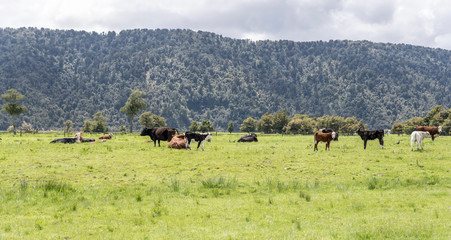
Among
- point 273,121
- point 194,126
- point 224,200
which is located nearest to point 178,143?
point 224,200

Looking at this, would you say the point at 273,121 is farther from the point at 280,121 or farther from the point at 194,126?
the point at 194,126

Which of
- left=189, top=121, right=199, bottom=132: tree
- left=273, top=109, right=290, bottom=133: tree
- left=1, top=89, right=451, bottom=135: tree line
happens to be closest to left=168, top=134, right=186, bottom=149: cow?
left=1, top=89, right=451, bottom=135: tree line

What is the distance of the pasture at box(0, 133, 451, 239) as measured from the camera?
29.8 ft

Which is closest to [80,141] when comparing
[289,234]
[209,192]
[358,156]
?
[209,192]

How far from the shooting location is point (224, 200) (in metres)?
12.6

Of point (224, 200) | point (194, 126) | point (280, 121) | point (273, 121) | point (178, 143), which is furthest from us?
point (194, 126)

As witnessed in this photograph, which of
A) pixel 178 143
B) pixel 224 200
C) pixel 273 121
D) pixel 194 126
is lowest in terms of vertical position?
pixel 224 200

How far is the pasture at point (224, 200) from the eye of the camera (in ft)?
29.8

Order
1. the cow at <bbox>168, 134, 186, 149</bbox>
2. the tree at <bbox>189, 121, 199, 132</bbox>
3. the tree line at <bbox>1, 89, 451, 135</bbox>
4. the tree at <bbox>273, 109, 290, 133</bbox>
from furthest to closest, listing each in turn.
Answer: the tree at <bbox>189, 121, 199, 132</bbox>, the tree at <bbox>273, 109, 290, 133</bbox>, the tree line at <bbox>1, 89, 451, 135</bbox>, the cow at <bbox>168, 134, 186, 149</bbox>

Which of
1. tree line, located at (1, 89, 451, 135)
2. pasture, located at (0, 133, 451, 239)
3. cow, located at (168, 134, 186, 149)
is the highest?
tree line, located at (1, 89, 451, 135)

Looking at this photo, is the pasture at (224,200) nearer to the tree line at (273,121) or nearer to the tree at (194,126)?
the tree line at (273,121)

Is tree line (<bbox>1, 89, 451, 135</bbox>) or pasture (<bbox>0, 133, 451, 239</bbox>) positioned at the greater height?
tree line (<bbox>1, 89, 451, 135</bbox>)

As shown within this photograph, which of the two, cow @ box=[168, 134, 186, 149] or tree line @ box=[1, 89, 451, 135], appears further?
tree line @ box=[1, 89, 451, 135]

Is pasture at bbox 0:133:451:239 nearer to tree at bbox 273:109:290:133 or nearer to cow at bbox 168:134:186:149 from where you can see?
cow at bbox 168:134:186:149
